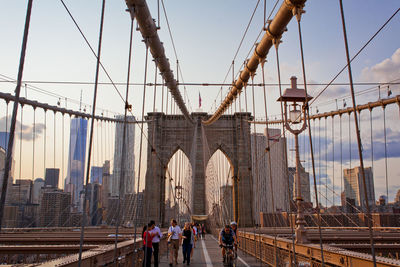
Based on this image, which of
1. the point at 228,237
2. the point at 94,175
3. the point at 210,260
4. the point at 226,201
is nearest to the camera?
the point at 228,237

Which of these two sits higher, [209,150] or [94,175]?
[209,150]

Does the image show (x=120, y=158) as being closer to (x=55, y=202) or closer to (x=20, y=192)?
(x=55, y=202)

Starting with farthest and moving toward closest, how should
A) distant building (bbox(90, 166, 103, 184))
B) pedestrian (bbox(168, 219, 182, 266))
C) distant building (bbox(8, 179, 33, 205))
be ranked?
distant building (bbox(90, 166, 103, 184)) → distant building (bbox(8, 179, 33, 205)) → pedestrian (bbox(168, 219, 182, 266))

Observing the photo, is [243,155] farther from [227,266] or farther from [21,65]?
[21,65]

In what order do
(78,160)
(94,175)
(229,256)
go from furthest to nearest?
(94,175) → (78,160) → (229,256)

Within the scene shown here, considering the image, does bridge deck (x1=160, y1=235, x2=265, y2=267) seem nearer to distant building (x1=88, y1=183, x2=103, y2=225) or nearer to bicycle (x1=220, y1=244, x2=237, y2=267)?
bicycle (x1=220, y1=244, x2=237, y2=267)

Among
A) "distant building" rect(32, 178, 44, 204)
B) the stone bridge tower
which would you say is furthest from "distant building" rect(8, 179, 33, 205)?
the stone bridge tower

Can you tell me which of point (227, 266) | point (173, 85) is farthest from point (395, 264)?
point (173, 85)

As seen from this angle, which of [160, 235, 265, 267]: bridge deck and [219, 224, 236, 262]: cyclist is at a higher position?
[219, 224, 236, 262]: cyclist

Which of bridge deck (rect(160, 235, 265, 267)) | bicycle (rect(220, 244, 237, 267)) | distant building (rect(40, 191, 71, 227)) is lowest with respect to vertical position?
bridge deck (rect(160, 235, 265, 267))

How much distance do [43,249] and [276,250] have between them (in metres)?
4.80

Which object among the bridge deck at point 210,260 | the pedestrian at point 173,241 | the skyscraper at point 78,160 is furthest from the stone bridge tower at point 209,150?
the pedestrian at point 173,241

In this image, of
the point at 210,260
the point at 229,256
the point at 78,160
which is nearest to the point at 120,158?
the point at 78,160

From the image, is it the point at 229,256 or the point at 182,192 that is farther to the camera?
the point at 182,192
